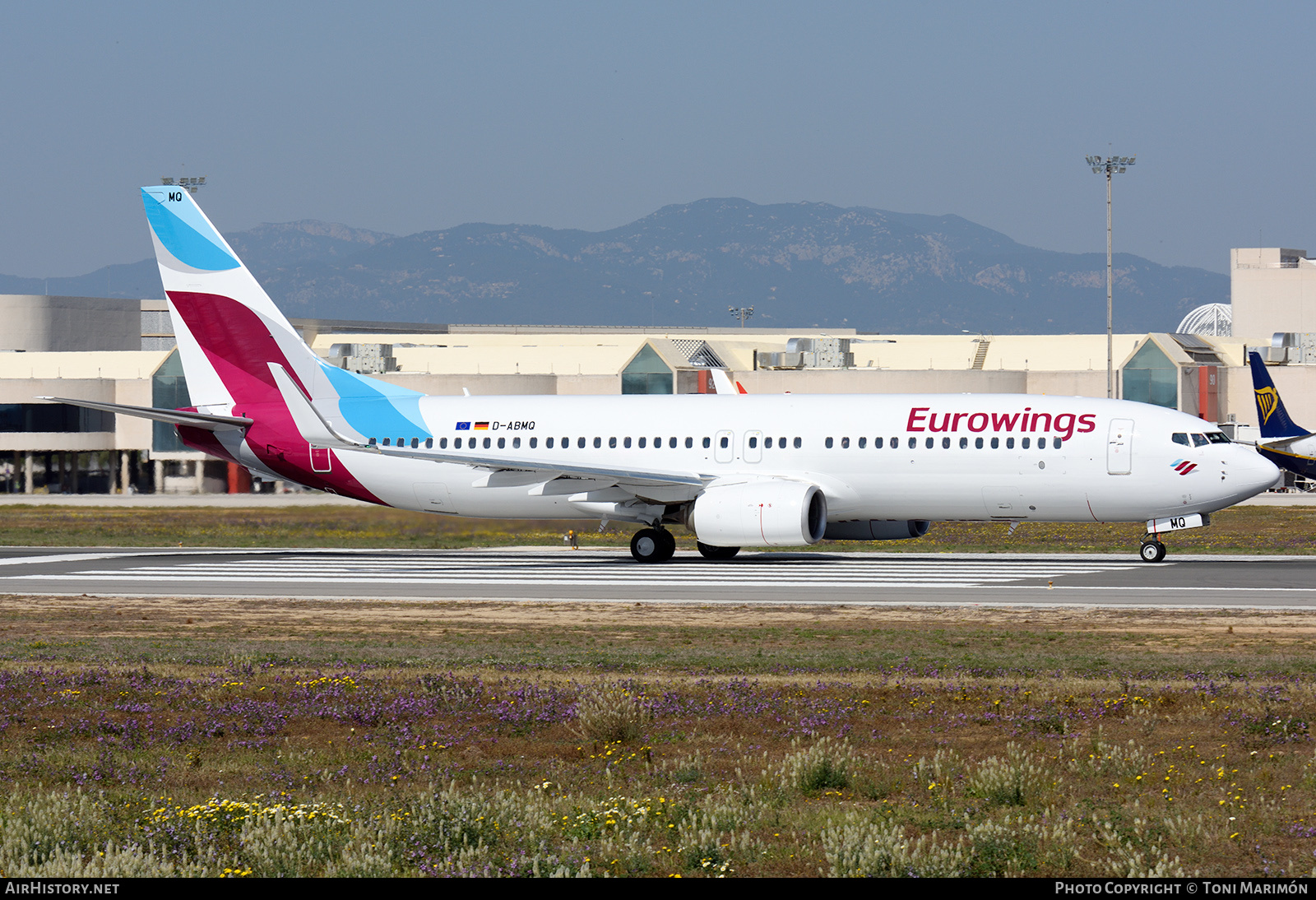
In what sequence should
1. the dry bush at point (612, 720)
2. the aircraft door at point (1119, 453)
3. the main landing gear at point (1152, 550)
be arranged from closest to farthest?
1. the dry bush at point (612, 720)
2. the aircraft door at point (1119, 453)
3. the main landing gear at point (1152, 550)

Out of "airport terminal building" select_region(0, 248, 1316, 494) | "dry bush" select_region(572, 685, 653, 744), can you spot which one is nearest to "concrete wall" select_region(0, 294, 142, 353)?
"airport terminal building" select_region(0, 248, 1316, 494)

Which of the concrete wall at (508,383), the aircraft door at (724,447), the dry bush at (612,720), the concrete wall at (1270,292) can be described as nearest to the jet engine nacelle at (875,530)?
the aircraft door at (724,447)

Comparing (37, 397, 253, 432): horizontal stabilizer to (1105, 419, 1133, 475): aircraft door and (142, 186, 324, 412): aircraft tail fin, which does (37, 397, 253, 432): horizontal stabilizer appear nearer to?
(142, 186, 324, 412): aircraft tail fin

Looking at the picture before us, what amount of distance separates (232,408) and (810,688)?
28.8 m

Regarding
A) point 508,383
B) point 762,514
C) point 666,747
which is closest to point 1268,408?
point 762,514

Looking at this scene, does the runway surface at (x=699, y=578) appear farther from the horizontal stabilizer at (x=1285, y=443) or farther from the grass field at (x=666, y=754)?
the horizontal stabilizer at (x=1285, y=443)

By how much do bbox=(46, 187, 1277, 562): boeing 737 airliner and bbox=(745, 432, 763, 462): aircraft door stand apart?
0.05 meters

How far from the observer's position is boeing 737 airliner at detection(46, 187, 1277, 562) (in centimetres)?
3616

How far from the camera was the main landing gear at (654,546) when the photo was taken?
130 ft

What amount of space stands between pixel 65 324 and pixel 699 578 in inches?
4994

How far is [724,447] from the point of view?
38.8 m

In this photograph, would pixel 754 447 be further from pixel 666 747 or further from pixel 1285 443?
pixel 1285 443

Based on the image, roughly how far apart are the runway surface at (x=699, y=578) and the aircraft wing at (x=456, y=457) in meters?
2.26

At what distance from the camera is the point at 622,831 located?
35.4 ft
